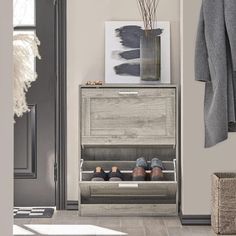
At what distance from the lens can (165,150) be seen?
5.25m

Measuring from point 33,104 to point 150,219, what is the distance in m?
1.37

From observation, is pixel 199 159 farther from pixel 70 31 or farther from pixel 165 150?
pixel 70 31

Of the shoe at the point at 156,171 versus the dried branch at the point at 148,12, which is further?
the dried branch at the point at 148,12

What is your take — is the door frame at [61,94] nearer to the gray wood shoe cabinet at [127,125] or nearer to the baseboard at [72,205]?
the baseboard at [72,205]

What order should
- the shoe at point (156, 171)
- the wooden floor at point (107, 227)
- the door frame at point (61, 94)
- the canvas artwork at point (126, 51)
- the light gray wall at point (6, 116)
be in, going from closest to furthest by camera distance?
the light gray wall at point (6, 116) < the wooden floor at point (107, 227) < the shoe at point (156, 171) < the canvas artwork at point (126, 51) < the door frame at point (61, 94)

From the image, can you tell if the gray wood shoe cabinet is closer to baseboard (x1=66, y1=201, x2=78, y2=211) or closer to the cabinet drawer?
the cabinet drawer

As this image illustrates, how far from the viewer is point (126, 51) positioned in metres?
5.20

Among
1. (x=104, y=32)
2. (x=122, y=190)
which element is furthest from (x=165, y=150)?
(x=104, y=32)

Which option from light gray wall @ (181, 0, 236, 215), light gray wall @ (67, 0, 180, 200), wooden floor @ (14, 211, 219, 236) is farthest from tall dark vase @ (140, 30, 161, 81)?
wooden floor @ (14, 211, 219, 236)

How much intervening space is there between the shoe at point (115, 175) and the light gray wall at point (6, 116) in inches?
120

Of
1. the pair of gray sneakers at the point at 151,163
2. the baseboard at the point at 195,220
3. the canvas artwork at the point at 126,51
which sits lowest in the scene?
the baseboard at the point at 195,220

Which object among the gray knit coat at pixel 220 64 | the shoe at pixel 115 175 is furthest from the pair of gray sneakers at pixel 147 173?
the gray knit coat at pixel 220 64

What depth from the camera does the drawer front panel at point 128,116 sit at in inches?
195

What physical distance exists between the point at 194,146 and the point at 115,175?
707mm
